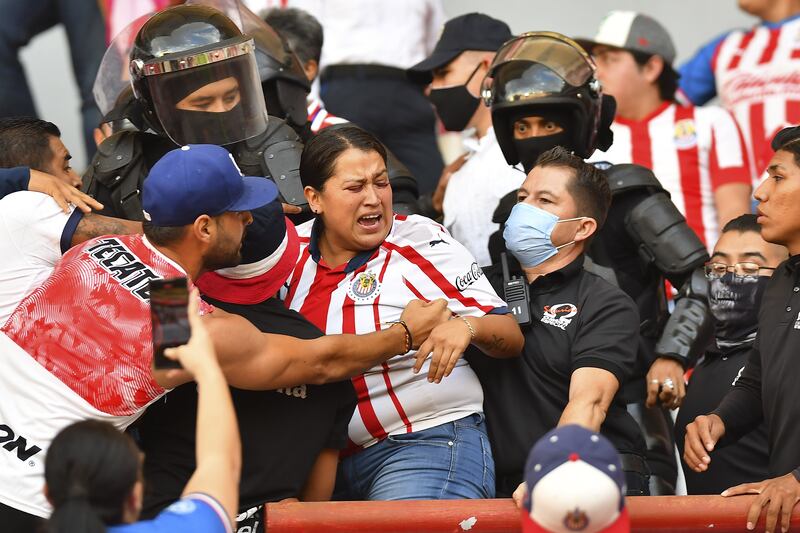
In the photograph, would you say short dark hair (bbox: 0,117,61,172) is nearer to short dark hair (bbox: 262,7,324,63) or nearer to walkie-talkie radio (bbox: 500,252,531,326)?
walkie-talkie radio (bbox: 500,252,531,326)

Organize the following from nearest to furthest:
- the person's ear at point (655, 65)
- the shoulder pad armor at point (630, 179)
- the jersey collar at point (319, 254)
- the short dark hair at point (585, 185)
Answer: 1. the jersey collar at point (319, 254)
2. the short dark hair at point (585, 185)
3. the shoulder pad armor at point (630, 179)
4. the person's ear at point (655, 65)

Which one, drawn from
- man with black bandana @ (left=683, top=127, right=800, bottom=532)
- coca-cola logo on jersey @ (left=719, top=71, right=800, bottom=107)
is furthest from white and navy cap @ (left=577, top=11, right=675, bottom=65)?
man with black bandana @ (left=683, top=127, right=800, bottom=532)

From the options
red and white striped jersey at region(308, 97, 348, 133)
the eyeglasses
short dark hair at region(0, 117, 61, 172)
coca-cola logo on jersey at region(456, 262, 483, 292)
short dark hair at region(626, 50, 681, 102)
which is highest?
short dark hair at region(0, 117, 61, 172)

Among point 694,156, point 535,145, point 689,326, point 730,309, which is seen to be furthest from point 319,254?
point 694,156

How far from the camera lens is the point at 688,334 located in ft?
16.1

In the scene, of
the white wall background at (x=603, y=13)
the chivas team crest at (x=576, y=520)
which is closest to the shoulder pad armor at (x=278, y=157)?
the chivas team crest at (x=576, y=520)

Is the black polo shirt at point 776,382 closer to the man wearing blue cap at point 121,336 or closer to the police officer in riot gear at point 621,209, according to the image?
the police officer in riot gear at point 621,209

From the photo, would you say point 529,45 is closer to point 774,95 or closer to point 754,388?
point 754,388

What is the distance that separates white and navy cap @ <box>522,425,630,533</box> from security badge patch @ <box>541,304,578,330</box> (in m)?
1.35

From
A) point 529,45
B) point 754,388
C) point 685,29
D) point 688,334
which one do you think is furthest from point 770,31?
point 754,388

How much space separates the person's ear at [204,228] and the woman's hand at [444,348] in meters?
0.69

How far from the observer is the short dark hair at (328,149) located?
4523 mm

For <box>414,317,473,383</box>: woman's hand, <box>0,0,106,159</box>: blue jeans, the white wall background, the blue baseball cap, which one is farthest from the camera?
the white wall background

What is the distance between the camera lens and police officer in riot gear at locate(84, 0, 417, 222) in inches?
185
